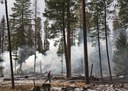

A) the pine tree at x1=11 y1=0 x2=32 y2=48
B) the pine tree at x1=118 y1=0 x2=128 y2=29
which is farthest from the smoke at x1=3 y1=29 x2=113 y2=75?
the pine tree at x1=118 y1=0 x2=128 y2=29

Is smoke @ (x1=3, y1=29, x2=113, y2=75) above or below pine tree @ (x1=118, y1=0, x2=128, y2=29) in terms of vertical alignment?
below

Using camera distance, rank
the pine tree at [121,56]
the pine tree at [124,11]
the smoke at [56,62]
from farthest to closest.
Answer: the smoke at [56,62] → the pine tree at [121,56] → the pine tree at [124,11]

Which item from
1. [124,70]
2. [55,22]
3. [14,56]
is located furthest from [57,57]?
[55,22]

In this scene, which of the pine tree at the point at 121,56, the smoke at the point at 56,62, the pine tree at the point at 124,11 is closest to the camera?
the pine tree at the point at 124,11

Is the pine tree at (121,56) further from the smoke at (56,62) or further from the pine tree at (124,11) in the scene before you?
the pine tree at (124,11)

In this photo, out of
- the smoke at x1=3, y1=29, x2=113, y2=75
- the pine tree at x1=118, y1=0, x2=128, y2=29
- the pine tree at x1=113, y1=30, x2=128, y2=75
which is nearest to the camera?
the pine tree at x1=118, y1=0, x2=128, y2=29

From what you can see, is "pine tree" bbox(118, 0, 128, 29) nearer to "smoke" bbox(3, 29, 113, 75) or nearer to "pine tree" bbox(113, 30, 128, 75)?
"pine tree" bbox(113, 30, 128, 75)

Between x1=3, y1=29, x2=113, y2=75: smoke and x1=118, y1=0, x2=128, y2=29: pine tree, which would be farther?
x1=3, y1=29, x2=113, y2=75: smoke

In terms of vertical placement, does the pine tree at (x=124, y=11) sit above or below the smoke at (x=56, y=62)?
above

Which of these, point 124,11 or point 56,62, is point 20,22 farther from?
point 124,11

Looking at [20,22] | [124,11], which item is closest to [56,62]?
[20,22]

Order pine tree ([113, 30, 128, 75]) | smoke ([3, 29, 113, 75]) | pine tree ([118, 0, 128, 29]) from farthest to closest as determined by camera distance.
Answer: smoke ([3, 29, 113, 75]), pine tree ([113, 30, 128, 75]), pine tree ([118, 0, 128, 29])

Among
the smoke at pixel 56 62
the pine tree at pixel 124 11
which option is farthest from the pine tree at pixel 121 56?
the pine tree at pixel 124 11

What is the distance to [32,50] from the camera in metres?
80.6
